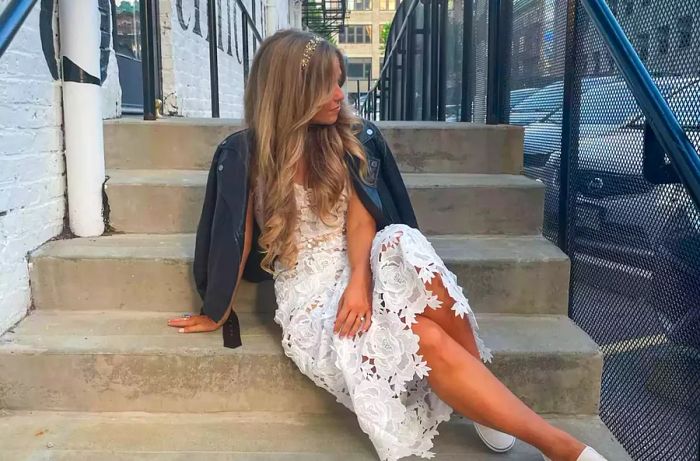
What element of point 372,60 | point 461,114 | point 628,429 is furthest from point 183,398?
point 372,60

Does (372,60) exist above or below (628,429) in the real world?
above

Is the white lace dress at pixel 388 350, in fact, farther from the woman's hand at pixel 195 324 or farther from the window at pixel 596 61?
the window at pixel 596 61

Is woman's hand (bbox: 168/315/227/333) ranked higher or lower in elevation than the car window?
lower

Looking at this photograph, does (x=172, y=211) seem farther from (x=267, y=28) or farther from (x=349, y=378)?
(x=267, y=28)

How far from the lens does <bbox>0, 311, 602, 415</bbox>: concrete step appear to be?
190 cm

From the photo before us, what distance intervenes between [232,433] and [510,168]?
1677 mm

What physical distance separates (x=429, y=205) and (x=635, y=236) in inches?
33.9

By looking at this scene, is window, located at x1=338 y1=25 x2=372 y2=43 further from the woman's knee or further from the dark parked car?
the woman's knee

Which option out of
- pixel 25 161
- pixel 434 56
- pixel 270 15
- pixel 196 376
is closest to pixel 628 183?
pixel 196 376

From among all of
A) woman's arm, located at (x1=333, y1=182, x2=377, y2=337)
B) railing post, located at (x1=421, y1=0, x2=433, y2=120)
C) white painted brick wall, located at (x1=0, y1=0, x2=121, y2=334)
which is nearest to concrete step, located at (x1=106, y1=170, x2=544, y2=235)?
white painted brick wall, located at (x1=0, y1=0, x2=121, y2=334)

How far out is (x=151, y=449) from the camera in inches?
68.4

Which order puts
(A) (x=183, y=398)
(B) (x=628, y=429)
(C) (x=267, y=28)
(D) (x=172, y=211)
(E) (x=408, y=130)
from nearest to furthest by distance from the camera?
(B) (x=628, y=429)
(A) (x=183, y=398)
(D) (x=172, y=211)
(E) (x=408, y=130)
(C) (x=267, y=28)

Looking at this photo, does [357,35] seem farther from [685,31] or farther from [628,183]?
[685,31]

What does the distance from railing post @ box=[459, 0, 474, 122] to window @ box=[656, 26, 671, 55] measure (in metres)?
1.89
